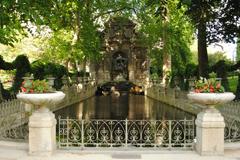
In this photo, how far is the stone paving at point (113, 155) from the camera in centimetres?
982

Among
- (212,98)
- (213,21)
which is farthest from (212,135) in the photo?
(213,21)

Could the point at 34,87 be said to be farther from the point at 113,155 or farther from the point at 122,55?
the point at 122,55

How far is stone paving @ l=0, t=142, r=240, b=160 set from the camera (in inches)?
387

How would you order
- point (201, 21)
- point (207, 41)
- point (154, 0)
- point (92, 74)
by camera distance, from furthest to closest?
point (92, 74), point (207, 41), point (201, 21), point (154, 0)

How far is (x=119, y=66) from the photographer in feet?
183

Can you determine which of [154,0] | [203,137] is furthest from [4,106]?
[203,137]

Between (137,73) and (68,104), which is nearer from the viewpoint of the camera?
(68,104)

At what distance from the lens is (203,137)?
33.1 ft

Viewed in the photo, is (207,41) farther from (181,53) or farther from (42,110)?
(181,53)

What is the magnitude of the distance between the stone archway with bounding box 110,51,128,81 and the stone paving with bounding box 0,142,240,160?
45265 millimetres

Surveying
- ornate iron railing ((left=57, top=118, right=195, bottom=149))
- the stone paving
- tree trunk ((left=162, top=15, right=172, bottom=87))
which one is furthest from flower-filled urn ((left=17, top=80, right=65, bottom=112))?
tree trunk ((left=162, top=15, right=172, bottom=87))

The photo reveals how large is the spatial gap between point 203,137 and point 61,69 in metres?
23.2

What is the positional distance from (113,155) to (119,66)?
151 feet

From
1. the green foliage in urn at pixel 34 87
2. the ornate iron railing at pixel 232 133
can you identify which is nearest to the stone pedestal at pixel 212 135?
the ornate iron railing at pixel 232 133
